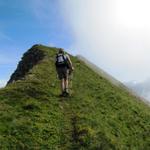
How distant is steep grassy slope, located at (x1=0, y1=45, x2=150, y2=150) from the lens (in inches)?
913

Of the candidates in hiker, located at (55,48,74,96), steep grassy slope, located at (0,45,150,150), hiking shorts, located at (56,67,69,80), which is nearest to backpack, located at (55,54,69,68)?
hiker, located at (55,48,74,96)

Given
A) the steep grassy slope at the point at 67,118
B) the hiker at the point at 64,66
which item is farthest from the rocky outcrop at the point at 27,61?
the hiker at the point at 64,66

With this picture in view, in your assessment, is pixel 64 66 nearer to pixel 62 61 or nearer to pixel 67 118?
pixel 62 61

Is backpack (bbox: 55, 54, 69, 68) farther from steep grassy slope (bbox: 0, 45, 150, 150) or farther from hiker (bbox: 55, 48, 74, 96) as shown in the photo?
steep grassy slope (bbox: 0, 45, 150, 150)

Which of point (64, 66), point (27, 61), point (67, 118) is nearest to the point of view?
point (67, 118)

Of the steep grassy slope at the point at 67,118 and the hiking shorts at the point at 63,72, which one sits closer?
the steep grassy slope at the point at 67,118

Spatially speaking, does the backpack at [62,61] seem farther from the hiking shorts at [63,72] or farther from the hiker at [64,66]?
the hiking shorts at [63,72]

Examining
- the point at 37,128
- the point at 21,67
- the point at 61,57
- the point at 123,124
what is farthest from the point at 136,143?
the point at 21,67

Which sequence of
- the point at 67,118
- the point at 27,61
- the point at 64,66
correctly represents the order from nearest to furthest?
the point at 67,118 → the point at 64,66 → the point at 27,61

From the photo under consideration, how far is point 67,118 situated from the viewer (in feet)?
90.2

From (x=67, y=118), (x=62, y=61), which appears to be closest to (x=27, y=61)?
(x=62, y=61)

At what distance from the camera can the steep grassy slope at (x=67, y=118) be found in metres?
23.2

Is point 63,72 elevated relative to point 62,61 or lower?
lower

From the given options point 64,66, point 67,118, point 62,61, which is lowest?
point 67,118
